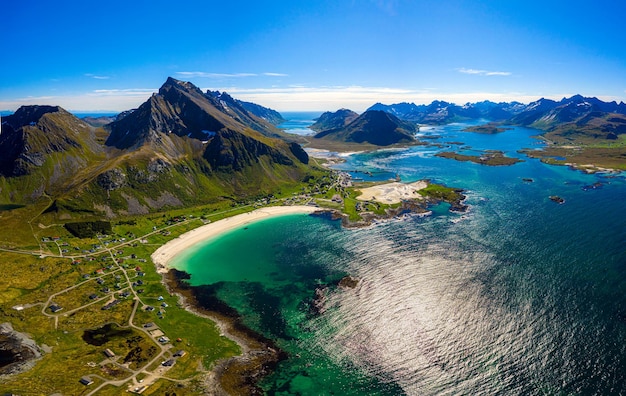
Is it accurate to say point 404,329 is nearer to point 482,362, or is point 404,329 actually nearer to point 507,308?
point 482,362

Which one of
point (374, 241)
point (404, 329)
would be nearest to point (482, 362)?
point (404, 329)

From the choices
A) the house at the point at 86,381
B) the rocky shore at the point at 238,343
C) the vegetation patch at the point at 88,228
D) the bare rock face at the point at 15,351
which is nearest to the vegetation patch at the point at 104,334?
the bare rock face at the point at 15,351

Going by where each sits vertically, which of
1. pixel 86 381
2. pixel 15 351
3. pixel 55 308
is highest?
pixel 55 308

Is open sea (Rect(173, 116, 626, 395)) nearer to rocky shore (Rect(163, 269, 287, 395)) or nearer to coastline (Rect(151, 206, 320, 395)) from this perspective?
rocky shore (Rect(163, 269, 287, 395))

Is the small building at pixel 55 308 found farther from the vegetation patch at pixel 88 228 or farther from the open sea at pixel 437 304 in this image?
the vegetation patch at pixel 88 228

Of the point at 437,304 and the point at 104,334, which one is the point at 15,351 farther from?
the point at 437,304

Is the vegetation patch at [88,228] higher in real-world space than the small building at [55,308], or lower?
higher

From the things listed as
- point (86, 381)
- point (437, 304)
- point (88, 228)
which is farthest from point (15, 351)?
point (437, 304)
